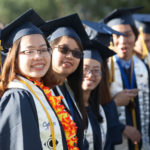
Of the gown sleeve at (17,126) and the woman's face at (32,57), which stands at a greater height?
the woman's face at (32,57)

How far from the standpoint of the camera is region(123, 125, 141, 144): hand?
12.5 ft

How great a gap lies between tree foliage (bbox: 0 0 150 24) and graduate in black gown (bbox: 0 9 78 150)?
17.5 metres

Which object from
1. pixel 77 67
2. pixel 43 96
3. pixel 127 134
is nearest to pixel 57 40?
pixel 77 67

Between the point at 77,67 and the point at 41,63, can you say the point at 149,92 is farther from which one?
the point at 41,63

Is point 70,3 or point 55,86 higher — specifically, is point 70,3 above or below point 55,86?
above

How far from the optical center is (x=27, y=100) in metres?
2.10

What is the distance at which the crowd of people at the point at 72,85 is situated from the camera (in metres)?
2.10

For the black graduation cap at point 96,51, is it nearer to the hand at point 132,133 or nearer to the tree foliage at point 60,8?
the hand at point 132,133

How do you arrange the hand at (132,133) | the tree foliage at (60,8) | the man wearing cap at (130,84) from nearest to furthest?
the hand at (132,133), the man wearing cap at (130,84), the tree foliage at (60,8)

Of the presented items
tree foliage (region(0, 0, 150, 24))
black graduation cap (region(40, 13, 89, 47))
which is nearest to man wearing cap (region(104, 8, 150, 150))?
black graduation cap (region(40, 13, 89, 47))

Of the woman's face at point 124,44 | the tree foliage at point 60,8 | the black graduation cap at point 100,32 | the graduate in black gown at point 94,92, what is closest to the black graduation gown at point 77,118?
the graduate in black gown at point 94,92

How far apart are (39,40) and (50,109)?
0.58 m

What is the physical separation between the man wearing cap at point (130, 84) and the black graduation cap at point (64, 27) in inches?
47.1

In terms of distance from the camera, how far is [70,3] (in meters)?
20.7
